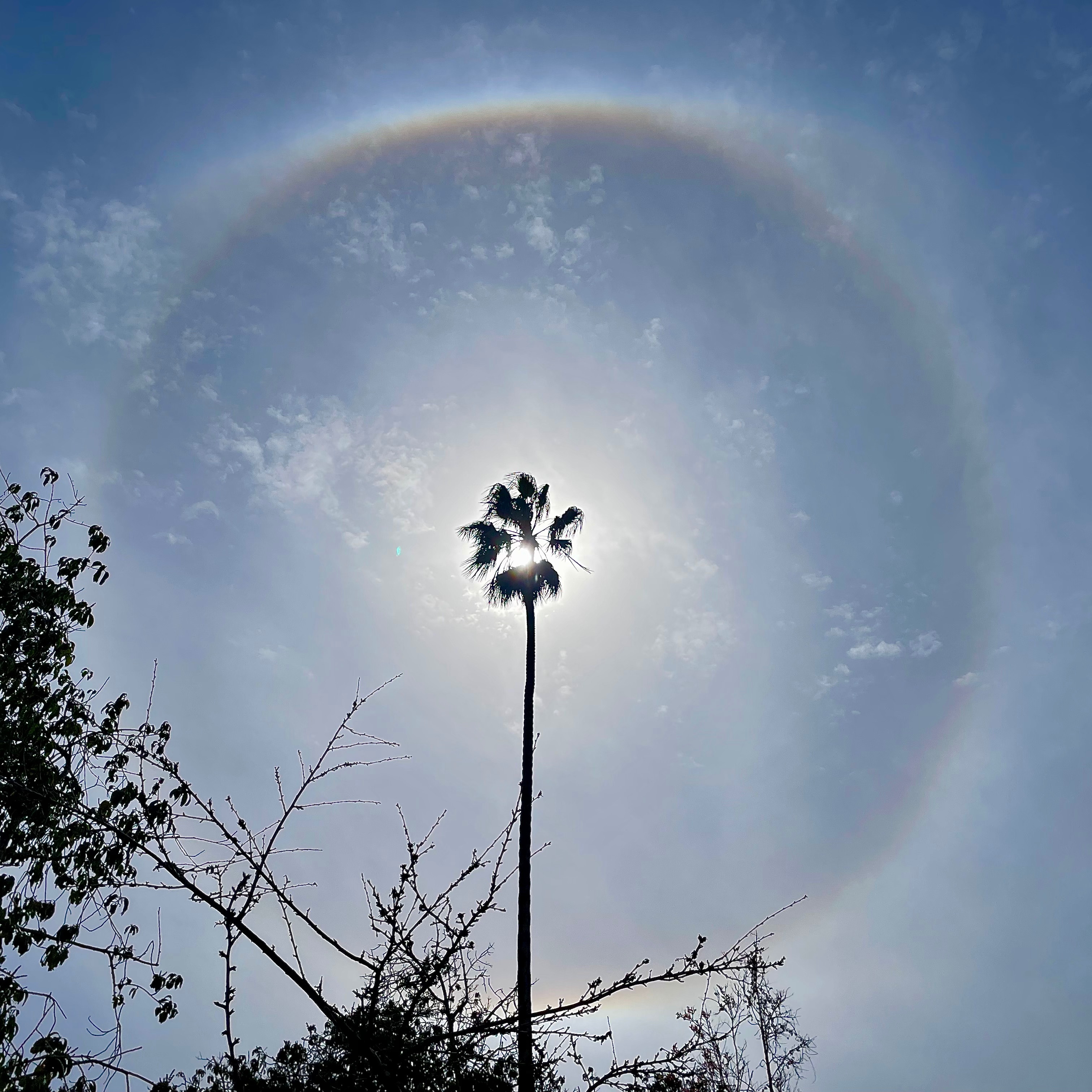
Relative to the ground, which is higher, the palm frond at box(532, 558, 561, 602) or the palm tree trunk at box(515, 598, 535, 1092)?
the palm frond at box(532, 558, 561, 602)

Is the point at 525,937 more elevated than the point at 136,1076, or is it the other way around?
the point at 525,937

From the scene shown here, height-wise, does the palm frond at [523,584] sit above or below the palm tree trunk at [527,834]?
above

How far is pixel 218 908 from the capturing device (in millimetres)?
2057

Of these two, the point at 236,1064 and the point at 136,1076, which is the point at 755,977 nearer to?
the point at 236,1064

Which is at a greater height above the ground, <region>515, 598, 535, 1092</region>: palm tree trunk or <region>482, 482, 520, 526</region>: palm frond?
<region>482, 482, 520, 526</region>: palm frond

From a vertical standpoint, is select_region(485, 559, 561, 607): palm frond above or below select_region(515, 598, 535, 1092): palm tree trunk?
above

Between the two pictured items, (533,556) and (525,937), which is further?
(533,556)

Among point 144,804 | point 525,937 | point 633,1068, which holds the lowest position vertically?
point 633,1068

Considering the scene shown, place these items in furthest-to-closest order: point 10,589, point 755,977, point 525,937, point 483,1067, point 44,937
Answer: point 525,937 < point 10,589 < point 483,1067 < point 755,977 < point 44,937

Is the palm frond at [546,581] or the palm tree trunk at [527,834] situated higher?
the palm frond at [546,581]

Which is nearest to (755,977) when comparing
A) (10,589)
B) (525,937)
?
(10,589)

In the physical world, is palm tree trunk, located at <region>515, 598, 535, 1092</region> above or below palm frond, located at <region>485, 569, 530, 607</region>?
below

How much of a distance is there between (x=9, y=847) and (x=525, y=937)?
1227 centimetres

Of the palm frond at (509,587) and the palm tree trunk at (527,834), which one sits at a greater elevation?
the palm frond at (509,587)
